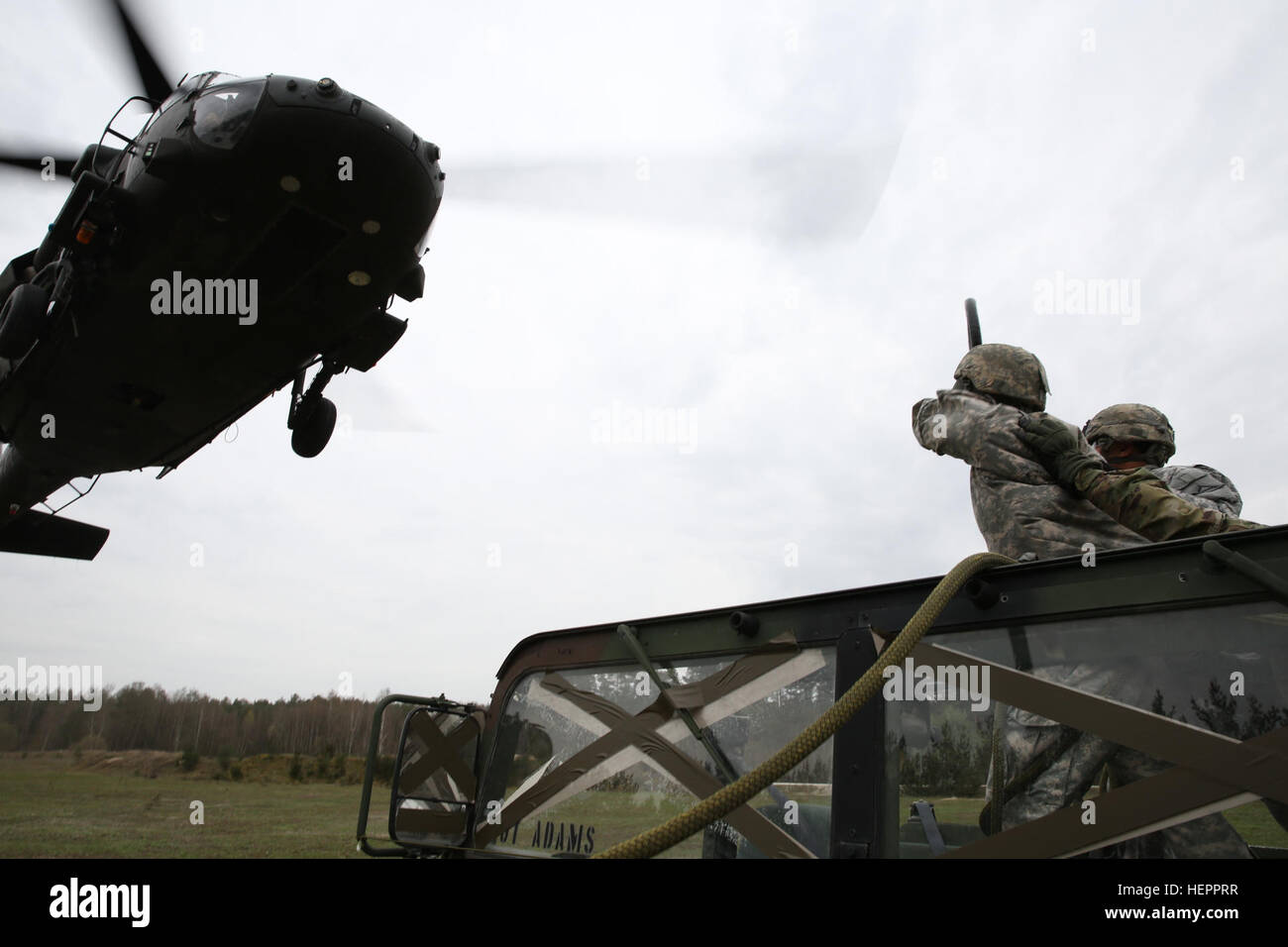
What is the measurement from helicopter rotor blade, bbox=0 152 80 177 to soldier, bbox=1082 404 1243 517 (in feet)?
30.2

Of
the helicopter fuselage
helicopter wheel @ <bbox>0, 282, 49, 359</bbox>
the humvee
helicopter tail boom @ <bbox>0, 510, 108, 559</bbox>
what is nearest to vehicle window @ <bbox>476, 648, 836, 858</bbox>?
the humvee

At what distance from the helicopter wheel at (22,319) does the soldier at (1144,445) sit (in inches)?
296

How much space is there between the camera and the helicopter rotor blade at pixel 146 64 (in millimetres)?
7617

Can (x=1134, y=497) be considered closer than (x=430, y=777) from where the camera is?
Yes

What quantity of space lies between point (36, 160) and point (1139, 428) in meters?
9.64

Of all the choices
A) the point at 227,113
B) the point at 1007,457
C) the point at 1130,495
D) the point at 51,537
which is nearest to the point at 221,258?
the point at 227,113

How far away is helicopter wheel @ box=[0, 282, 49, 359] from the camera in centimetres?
672

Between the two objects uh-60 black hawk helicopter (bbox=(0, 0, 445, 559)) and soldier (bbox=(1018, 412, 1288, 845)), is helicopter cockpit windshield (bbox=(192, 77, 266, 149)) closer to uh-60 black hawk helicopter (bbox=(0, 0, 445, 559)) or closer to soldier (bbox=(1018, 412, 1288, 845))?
uh-60 black hawk helicopter (bbox=(0, 0, 445, 559))

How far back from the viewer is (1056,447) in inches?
104

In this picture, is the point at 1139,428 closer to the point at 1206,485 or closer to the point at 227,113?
the point at 1206,485
